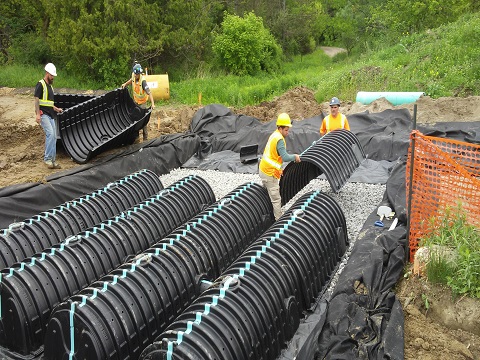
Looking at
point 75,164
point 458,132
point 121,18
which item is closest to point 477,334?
point 458,132

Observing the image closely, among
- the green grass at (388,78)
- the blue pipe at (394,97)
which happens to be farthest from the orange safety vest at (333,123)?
the green grass at (388,78)

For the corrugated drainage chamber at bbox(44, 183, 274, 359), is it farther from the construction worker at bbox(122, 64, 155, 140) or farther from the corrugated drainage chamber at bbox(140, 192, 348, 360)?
the construction worker at bbox(122, 64, 155, 140)

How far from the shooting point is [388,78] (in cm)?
1891

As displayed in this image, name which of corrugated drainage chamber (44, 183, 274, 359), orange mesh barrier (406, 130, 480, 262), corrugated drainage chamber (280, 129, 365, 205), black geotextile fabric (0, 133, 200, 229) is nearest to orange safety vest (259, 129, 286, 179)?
corrugated drainage chamber (280, 129, 365, 205)

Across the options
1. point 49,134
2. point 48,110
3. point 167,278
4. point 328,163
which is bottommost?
point 167,278

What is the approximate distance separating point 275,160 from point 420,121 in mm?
6805

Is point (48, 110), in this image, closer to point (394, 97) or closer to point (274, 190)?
point (274, 190)

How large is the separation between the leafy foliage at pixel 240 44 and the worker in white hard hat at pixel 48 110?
17.5 meters

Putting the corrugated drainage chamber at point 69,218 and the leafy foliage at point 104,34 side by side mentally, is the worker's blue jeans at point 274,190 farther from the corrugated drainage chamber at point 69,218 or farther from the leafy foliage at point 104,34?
the leafy foliage at point 104,34

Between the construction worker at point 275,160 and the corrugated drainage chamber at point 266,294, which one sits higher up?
the construction worker at point 275,160

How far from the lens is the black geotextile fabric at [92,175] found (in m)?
8.88

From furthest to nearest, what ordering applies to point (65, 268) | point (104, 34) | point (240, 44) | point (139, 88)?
point (240, 44) < point (104, 34) < point (139, 88) < point (65, 268)

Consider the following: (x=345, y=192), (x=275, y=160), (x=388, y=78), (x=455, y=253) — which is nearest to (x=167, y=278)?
(x=275, y=160)

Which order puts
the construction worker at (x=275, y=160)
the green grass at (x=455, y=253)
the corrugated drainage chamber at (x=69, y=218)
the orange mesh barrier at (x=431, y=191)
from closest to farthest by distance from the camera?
the green grass at (x=455, y=253) → the orange mesh barrier at (x=431, y=191) → the corrugated drainage chamber at (x=69, y=218) → the construction worker at (x=275, y=160)
